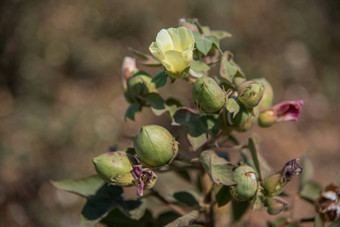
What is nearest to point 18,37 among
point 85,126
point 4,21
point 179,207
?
point 4,21

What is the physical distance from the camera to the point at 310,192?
152 cm

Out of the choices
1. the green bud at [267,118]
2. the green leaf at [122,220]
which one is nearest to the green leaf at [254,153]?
the green bud at [267,118]

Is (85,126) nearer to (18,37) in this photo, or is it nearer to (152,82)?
(18,37)

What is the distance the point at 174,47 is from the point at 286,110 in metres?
0.47

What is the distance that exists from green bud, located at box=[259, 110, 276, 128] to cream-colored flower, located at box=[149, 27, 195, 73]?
0.36 meters

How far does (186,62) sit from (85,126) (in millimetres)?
3493

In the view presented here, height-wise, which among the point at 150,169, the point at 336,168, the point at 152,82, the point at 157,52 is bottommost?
the point at 336,168

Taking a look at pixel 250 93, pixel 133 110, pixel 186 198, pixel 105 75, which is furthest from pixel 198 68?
pixel 105 75

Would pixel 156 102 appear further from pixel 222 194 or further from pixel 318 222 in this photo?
pixel 318 222

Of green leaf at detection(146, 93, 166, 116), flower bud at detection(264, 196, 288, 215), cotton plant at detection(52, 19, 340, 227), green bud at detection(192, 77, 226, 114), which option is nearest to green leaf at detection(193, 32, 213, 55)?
cotton plant at detection(52, 19, 340, 227)

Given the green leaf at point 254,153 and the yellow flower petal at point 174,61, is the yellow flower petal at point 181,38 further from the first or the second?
the green leaf at point 254,153

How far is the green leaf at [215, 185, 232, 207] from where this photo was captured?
1186mm

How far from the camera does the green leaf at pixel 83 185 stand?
4.28ft

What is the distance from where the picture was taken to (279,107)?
1.32m
